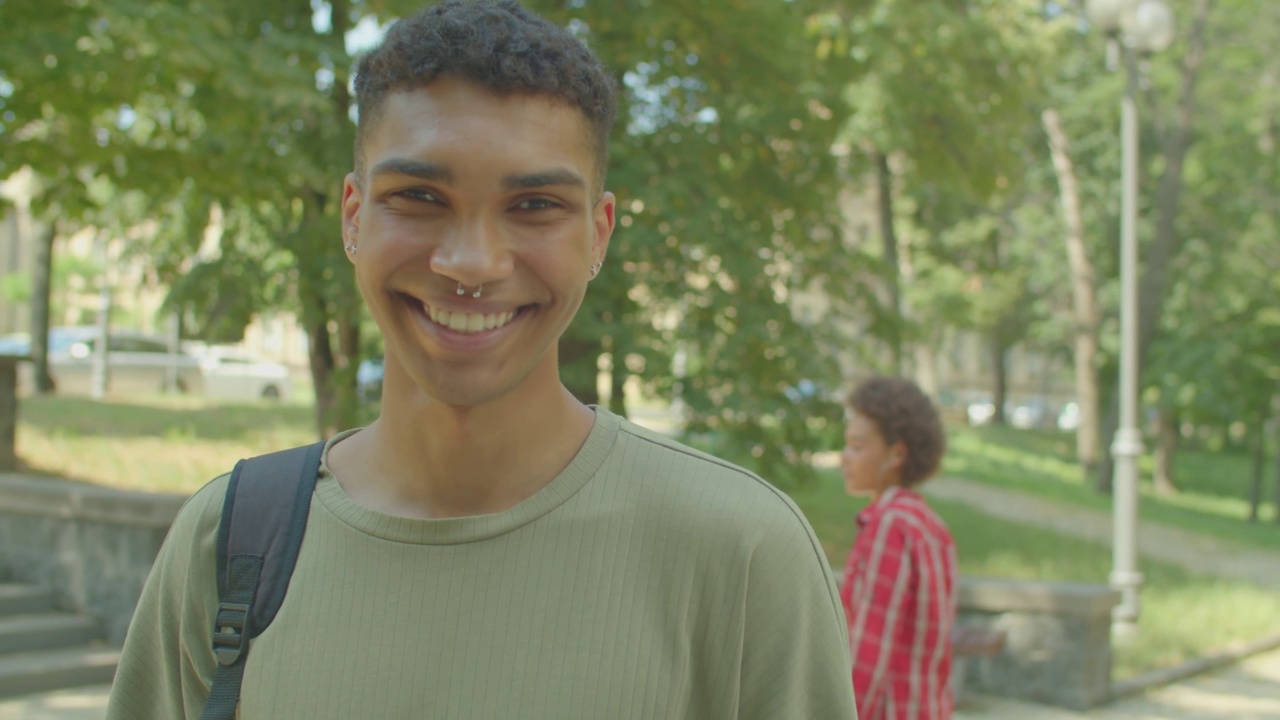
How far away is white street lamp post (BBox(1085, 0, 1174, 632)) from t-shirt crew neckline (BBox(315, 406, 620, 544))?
10091 mm

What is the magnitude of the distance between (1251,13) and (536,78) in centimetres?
3089

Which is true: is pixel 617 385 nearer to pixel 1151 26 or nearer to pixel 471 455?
pixel 1151 26

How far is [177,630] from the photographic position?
158cm

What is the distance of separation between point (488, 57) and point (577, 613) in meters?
0.62

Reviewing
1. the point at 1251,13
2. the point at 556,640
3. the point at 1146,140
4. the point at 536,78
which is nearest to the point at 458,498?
the point at 556,640

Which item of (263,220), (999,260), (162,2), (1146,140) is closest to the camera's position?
(162,2)

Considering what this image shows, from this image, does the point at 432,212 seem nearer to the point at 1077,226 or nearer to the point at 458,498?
the point at 458,498

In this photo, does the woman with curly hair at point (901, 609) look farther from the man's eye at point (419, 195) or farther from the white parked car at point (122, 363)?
the white parked car at point (122, 363)

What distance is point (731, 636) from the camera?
143cm

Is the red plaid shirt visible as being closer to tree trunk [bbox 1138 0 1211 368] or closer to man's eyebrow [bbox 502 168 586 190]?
man's eyebrow [bbox 502 168 586 190]

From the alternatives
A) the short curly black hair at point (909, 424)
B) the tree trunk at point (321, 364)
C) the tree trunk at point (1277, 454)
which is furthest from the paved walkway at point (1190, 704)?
the tree trunk at point (1277, 454)

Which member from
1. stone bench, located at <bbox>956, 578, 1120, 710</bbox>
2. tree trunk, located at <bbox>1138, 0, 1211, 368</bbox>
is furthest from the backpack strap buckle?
tree trunk, located at <bbox>1138, 0, 1211, 368</bbox>

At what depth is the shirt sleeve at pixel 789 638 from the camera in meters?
1.44

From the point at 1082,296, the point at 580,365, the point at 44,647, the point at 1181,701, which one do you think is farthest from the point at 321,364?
the point at 1082,296
